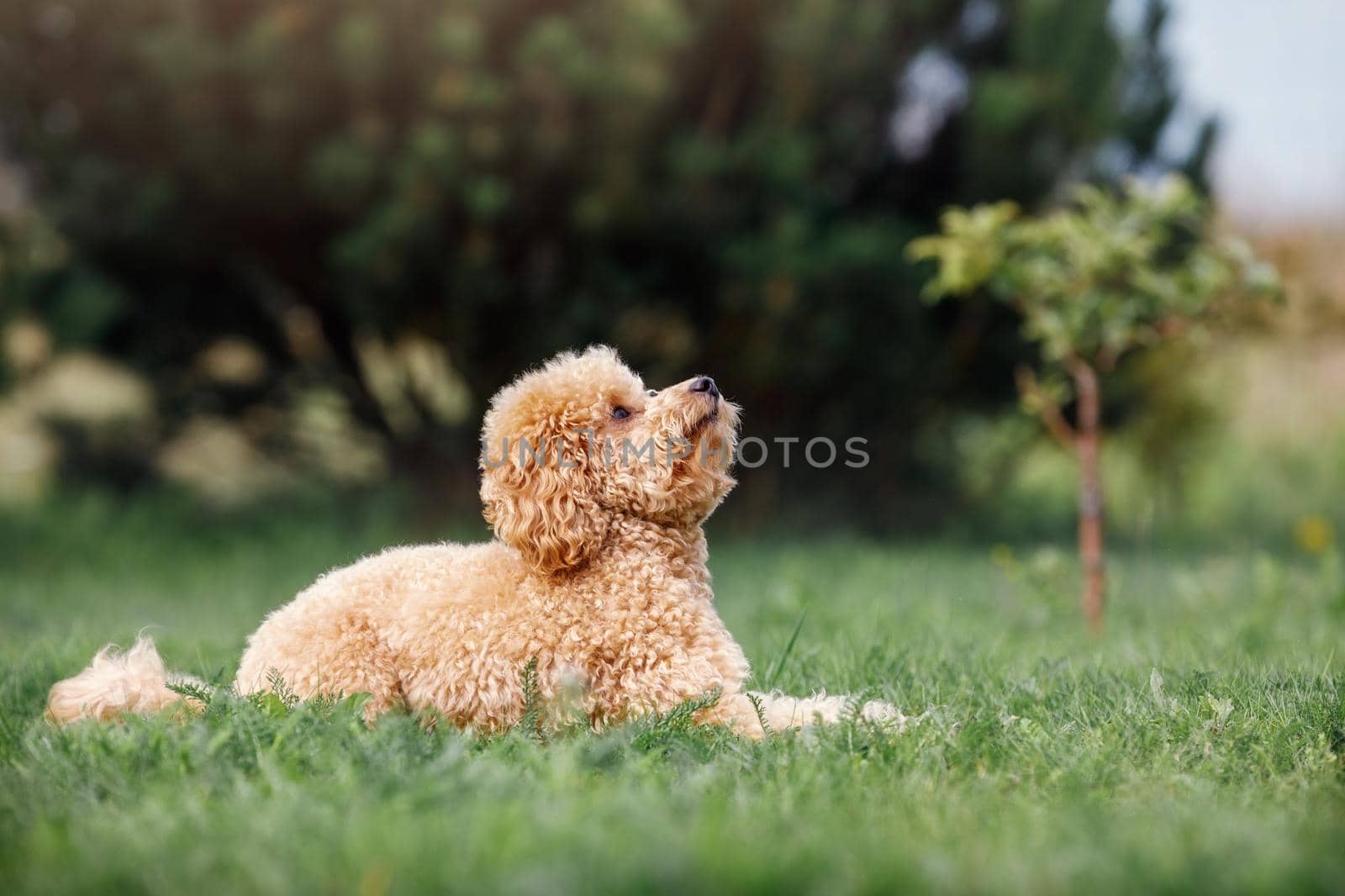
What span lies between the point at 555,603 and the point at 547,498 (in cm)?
25

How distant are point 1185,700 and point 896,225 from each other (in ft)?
16.6

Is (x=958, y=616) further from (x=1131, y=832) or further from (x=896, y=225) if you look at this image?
(x=896, y=225)

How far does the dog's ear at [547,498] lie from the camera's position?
2.57 meters

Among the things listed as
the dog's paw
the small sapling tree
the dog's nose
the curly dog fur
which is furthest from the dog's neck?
the small sapling tree

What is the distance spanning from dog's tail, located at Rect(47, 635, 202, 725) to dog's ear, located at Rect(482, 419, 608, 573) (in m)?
0.88

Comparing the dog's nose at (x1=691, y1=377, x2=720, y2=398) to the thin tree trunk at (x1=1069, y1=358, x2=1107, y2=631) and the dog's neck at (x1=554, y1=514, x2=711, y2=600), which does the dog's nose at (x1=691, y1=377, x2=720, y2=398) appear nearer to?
the dog's neck at (x1=554, y1=514, x2=711, y2=600)

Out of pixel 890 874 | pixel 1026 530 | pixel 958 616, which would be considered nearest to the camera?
pixel 890 874

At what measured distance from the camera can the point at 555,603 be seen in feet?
8.52

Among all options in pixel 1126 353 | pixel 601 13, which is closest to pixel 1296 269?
pixel 1126 353

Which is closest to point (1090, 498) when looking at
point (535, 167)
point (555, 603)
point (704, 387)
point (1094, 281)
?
point (1094, 281)

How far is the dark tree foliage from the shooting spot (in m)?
6.73

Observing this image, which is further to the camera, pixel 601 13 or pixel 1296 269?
pixel 1296 269

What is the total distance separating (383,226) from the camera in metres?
6.62

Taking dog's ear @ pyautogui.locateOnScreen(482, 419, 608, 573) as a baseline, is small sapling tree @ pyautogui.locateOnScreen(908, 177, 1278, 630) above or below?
above
